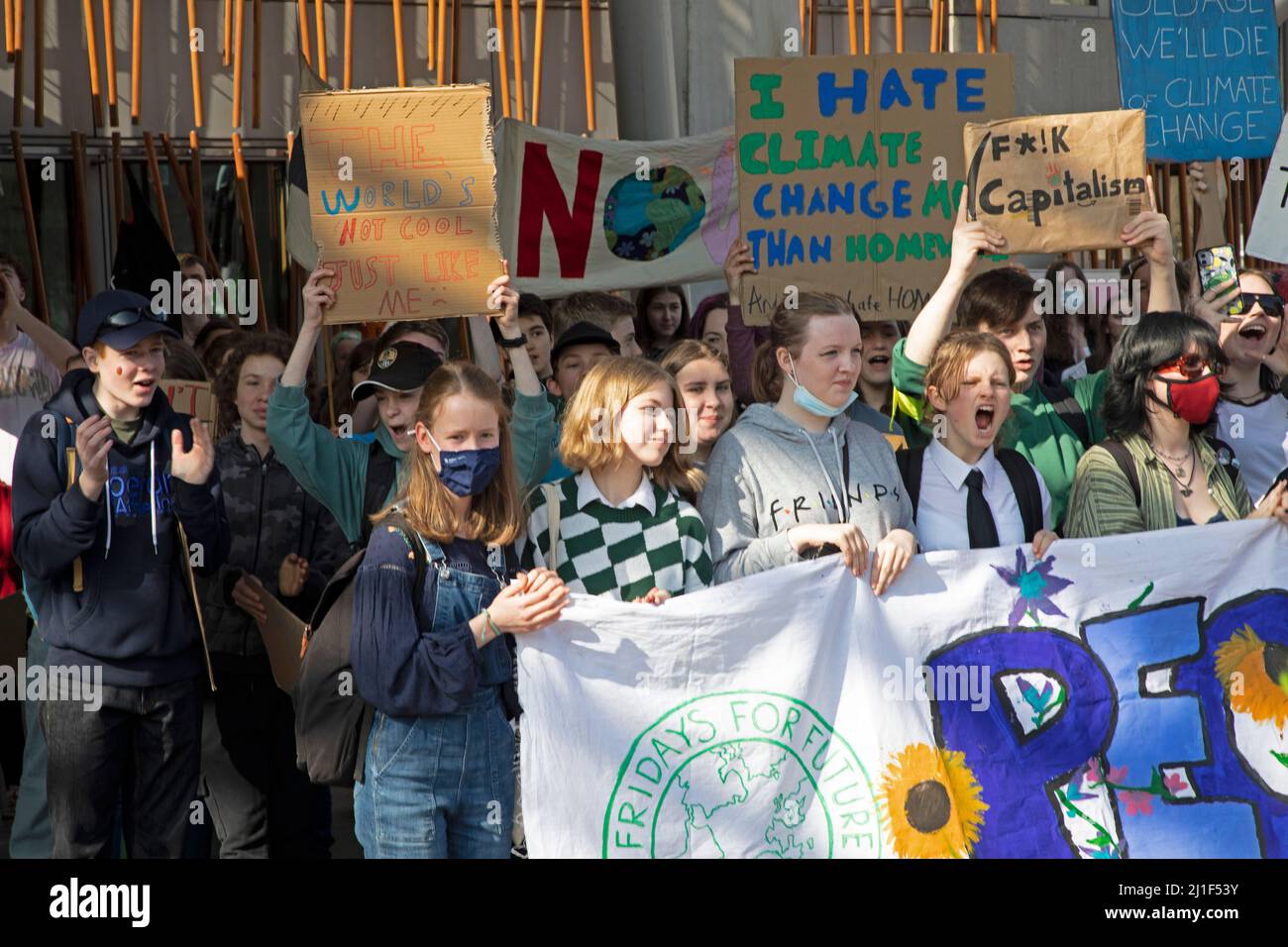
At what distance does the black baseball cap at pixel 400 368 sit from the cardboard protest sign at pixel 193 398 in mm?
455

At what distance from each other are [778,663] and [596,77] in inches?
303

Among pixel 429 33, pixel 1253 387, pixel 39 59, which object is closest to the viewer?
pixel 1253 387

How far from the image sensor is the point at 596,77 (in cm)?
1142

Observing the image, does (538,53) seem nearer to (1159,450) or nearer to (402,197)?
(402,197)

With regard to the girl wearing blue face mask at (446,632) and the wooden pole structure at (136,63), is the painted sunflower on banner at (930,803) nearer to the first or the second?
the girl wearing blue face mask at (446,632)

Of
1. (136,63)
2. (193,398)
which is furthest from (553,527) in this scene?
(136,63)

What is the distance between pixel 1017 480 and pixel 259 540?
7.90 feet

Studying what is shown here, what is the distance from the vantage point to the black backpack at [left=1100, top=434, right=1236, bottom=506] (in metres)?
4.90

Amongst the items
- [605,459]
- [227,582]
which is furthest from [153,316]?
[605,459]

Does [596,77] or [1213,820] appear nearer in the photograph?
[1213,820]

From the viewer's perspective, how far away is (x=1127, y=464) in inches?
193

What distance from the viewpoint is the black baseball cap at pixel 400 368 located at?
507 cm

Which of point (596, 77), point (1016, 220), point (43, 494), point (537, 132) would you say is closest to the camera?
point (43, 494)
